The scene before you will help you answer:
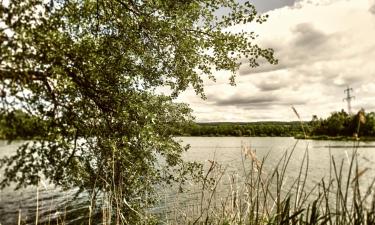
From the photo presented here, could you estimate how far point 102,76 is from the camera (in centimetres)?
799

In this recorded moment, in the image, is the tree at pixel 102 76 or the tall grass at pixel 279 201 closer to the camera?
the tall grass at pixel 279 201

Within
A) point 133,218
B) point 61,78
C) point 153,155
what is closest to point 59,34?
point 61,78

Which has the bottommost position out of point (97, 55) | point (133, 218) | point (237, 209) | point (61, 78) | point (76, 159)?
point (133, 218)

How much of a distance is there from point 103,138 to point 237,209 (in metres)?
3.63

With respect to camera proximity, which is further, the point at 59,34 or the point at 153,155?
the point at 153,155

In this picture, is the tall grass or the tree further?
the tree

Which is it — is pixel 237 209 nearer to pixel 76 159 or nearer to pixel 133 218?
pixel 76 159

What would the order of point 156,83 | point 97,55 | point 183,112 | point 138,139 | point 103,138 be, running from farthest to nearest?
point 183,112 < point 156,83 < point 138,139 < point 103,138 < point 97,55

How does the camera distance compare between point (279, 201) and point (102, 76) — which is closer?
point (279, 201)

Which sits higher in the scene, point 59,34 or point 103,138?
point 59,34

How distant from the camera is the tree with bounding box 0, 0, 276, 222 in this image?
19.4 feet

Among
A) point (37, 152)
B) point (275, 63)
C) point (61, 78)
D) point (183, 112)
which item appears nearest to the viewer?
point (61, 78)

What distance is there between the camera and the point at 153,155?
1025 centimetres

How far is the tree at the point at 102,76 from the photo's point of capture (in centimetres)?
591
